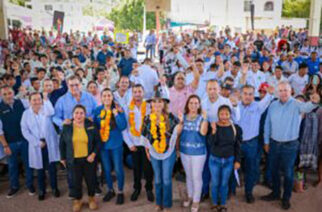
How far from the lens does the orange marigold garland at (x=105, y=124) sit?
15.2 feet

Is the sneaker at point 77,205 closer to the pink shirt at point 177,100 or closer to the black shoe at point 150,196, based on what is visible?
the black shoe at point 150,196

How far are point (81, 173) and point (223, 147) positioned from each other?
7.00ft

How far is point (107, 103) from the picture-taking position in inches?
183

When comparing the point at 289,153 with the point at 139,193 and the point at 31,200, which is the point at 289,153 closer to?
the point at 139,193

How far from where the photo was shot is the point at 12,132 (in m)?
5.09

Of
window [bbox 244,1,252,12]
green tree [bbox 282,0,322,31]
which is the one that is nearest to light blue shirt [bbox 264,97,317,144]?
window [bbox 244,1,252,12]

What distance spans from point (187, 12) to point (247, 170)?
109 feet

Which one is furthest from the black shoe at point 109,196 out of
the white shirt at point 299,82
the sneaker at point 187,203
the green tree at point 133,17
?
the green tree at point 133,17

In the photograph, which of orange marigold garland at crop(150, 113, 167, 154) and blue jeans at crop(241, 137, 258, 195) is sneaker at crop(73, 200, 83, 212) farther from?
blue jeans at crop(241, 137, 258, 195)

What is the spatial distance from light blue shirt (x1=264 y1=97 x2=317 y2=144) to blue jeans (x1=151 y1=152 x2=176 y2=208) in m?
1.56

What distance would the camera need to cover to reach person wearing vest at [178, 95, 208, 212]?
4.31m

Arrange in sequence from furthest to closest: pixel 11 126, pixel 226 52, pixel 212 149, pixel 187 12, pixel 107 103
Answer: pixel 187 12 → pixel 226 52 → pixel 11 126 → pixel 107 103 → pixel 212 149

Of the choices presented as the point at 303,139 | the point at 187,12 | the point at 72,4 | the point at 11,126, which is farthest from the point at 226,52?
the point at 72,4

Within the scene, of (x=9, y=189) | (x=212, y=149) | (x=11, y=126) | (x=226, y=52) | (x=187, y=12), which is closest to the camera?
(x=212, y=149)
